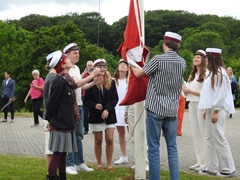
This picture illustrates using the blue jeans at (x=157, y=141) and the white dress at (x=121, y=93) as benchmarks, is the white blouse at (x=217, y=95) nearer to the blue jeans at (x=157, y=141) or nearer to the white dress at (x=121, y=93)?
the blue jeans at (x=157, y=141)

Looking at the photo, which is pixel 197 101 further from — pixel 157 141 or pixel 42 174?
pixel 42 174

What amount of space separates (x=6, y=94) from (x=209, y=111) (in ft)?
44.8

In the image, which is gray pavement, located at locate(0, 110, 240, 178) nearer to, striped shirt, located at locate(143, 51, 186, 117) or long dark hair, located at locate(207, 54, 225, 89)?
long dark hair, located at locate(207, 54, 225, 89)

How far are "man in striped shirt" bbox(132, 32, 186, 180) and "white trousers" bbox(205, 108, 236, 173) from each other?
1.63m

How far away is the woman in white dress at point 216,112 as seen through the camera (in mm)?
7973

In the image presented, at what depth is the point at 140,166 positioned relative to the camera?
733 centimetres

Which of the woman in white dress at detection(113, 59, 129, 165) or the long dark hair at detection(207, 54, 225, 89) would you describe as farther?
the woman in white dress at detection(113, 59, 129, 165)

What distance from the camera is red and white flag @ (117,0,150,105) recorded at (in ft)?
22.6

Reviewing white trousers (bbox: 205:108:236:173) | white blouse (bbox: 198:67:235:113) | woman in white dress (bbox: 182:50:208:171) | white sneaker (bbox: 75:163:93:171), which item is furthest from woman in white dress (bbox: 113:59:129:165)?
white blouse (bbox: 198:67:235:113)

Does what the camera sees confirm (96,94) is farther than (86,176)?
Yes

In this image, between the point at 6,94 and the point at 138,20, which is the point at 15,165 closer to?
the point at 138,20

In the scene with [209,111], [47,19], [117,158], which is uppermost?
[47,19]

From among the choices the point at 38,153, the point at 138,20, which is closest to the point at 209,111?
the point at 138,20

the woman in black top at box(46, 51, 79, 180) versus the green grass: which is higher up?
the woman in black top at box(46, 51, 79, 180)
